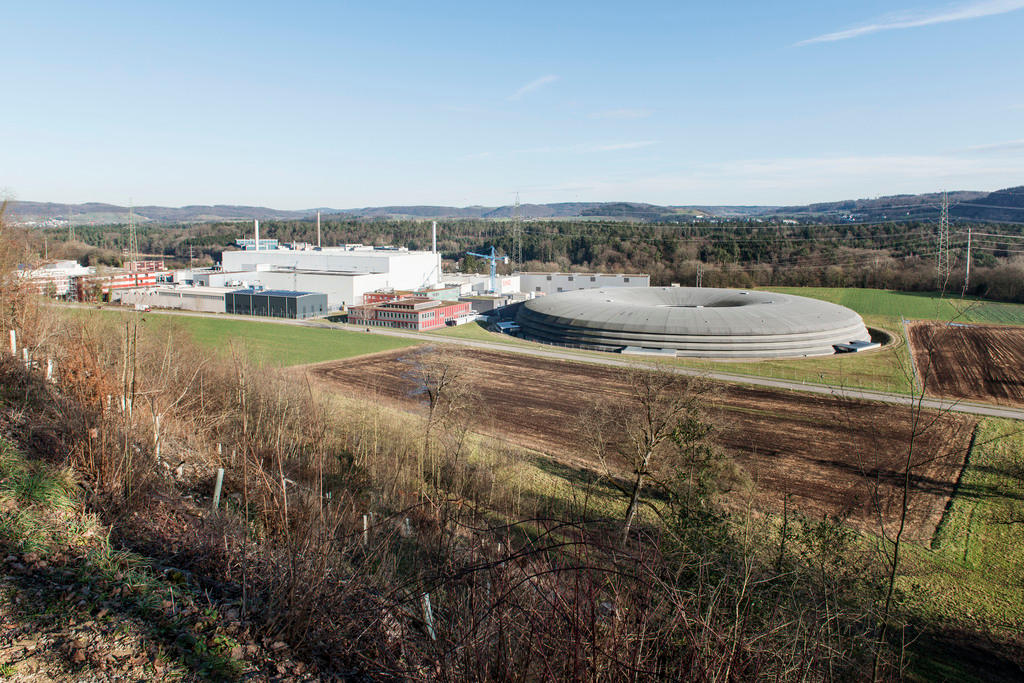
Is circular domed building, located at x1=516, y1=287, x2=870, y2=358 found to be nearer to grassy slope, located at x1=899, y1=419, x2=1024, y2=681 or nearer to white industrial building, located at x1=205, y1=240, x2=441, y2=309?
grassy slope, located at x1=899, y1=419, x2=1024, y2=681

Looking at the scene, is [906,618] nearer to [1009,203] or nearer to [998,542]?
[998,542]

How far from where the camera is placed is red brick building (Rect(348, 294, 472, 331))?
56.4 meters

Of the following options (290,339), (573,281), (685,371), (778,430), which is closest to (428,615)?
(778,430)

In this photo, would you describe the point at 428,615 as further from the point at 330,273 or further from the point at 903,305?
the point at 903,305

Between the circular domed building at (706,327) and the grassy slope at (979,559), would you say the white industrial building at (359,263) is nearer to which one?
the circular domed building at (706,327)

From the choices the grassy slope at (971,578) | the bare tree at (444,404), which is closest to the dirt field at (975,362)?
the grassy slope at (971,578)

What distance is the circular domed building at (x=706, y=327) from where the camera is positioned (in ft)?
146

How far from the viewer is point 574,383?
120 feet

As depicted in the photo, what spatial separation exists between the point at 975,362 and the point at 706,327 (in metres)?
17.9

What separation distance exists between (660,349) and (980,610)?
3162 cm

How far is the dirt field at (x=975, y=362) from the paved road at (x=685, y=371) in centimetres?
143

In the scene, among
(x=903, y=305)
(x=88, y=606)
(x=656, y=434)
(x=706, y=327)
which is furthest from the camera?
(x=903, y=305)

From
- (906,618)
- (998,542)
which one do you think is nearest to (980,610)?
(906,618)

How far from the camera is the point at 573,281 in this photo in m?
79.9
